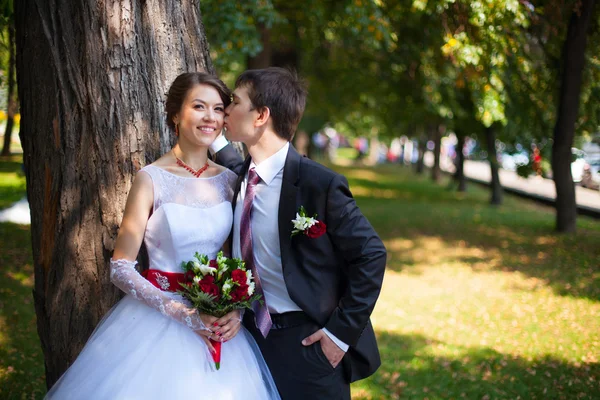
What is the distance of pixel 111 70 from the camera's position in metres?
3.34

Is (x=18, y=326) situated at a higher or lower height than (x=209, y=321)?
lower

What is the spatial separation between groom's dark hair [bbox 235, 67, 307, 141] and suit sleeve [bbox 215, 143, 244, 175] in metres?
0.70

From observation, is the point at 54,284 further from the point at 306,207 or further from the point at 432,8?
the point at 432,8

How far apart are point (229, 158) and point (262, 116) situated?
34.0 inches

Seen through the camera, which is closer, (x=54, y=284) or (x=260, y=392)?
(x=260, y=392)

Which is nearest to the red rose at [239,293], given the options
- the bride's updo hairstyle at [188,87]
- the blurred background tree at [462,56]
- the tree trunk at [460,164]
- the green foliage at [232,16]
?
the bride's updo hairstyle at [188,87]

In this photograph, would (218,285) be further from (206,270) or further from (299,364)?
(299,364)

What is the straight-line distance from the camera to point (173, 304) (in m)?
2.90

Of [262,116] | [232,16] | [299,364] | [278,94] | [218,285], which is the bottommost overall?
[299,364]

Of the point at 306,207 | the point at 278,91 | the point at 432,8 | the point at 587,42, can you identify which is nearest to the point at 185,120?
the point at 278,91

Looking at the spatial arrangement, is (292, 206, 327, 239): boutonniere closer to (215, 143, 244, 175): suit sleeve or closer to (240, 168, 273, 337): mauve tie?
(240, 168, 273, 337): mauve tie

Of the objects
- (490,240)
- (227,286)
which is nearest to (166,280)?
(227,286)

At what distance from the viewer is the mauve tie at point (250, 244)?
298 cm

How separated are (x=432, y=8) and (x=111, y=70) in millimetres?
8181
